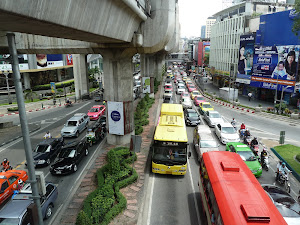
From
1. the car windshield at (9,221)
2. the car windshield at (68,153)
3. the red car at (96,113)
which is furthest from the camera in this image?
the red car at (96,113)

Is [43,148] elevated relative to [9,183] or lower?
elevated

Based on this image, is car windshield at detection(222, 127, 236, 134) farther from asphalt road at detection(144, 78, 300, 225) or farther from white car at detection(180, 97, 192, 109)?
white car at detection(180, 97, 192, 109)

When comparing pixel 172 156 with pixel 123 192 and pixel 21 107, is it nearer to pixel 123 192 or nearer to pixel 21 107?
pixel 123 192

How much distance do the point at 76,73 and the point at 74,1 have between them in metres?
38.2

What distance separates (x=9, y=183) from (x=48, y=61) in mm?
44072

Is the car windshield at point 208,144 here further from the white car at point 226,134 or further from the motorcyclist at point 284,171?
the motorcyclist at point 284,171

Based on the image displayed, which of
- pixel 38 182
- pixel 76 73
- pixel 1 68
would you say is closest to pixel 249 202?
pixel 38 182

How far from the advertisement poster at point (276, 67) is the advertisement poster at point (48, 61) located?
41623 mm

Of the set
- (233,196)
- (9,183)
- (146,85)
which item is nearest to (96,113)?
(146,85)

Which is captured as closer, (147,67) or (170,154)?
(170,154)

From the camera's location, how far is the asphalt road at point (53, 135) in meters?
13.3

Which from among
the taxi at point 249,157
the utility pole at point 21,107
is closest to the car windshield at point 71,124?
the taxi at point 249,157

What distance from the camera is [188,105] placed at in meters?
33.8

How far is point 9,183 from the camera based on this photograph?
12.6 m
